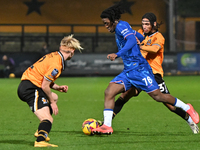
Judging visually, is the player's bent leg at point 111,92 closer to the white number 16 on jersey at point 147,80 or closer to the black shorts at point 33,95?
the white number 16 on jersey at point 147,80

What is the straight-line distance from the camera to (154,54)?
25.5 ft

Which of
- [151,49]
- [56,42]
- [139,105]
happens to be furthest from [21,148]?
[56,42]

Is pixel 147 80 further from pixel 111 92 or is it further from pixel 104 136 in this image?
pixel 104 136

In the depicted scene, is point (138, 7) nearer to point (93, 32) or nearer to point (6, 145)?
point (93, 32)

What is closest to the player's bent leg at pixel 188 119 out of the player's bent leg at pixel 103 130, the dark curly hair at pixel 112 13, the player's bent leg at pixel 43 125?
the player's bent leg at pixel 103 130

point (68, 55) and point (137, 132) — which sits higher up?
point (68, 55)

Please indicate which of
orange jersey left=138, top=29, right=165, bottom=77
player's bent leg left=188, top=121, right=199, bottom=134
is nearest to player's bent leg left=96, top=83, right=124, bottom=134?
orange jersey left=138, top=29, right=165, bottom=77

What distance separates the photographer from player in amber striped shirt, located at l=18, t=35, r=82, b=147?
6.13 m

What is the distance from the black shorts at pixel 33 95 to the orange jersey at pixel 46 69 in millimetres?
75

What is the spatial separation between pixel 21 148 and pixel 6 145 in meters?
0.36

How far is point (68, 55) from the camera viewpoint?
21.2 ft

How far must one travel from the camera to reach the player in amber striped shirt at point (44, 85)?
613 centimetres

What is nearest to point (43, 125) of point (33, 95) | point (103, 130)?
point (33, 95)

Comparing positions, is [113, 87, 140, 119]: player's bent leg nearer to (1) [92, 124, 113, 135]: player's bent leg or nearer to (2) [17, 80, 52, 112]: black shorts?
(1) [92, 124, 113, 135]: player's bent leg
